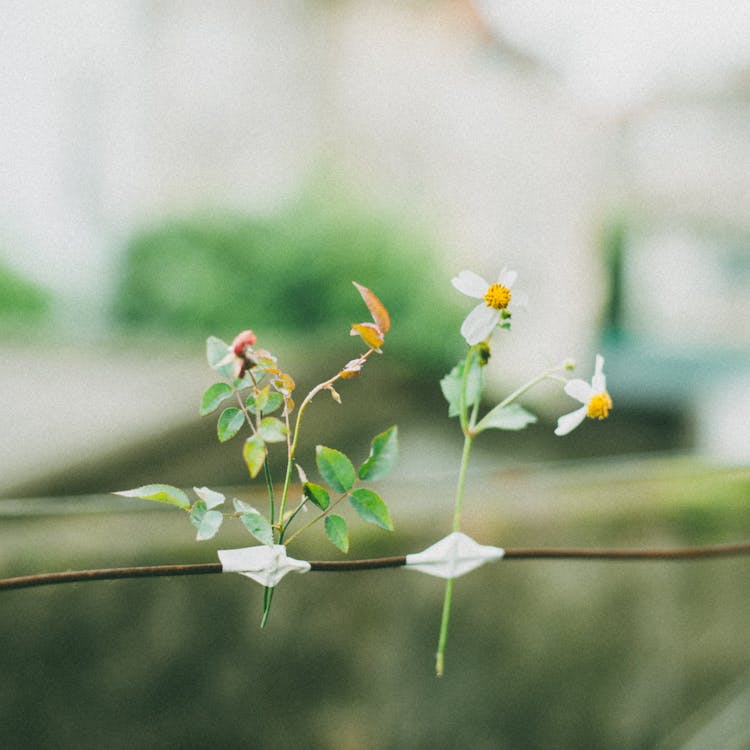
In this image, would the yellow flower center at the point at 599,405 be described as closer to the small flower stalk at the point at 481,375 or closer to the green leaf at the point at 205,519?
the small flower stalk at the point at 481,375

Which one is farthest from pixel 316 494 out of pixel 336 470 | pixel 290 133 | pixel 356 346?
pixel 290 133

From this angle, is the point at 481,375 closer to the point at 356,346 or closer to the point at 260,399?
the point at 260,399

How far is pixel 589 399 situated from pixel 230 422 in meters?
0.16

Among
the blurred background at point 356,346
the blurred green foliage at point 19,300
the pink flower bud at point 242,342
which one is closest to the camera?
→ the pink flower bud at point 242,342

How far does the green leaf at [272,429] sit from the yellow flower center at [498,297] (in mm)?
106

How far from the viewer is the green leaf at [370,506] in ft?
1.07

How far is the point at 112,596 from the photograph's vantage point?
29.3 inches

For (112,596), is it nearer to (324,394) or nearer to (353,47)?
(324,394)

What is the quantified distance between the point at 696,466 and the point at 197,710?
0.70 meters

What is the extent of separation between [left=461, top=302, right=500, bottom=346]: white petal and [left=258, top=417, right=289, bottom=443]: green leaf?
9 centimetres

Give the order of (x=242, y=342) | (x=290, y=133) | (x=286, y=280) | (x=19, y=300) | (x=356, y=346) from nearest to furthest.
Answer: (x=242, y=342) → (x=356, y=346) → (x=19, y=300) → (x=286, y=280) → (x=290, y=133)

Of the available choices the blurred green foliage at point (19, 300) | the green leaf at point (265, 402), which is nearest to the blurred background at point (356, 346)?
the blurred green foliage at point (19, 300)

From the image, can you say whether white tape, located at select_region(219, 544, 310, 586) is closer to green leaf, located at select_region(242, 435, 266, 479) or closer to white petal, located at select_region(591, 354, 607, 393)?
green leaf, located at select_region(242, 435, 266, 479)

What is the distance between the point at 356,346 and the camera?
2.65m
